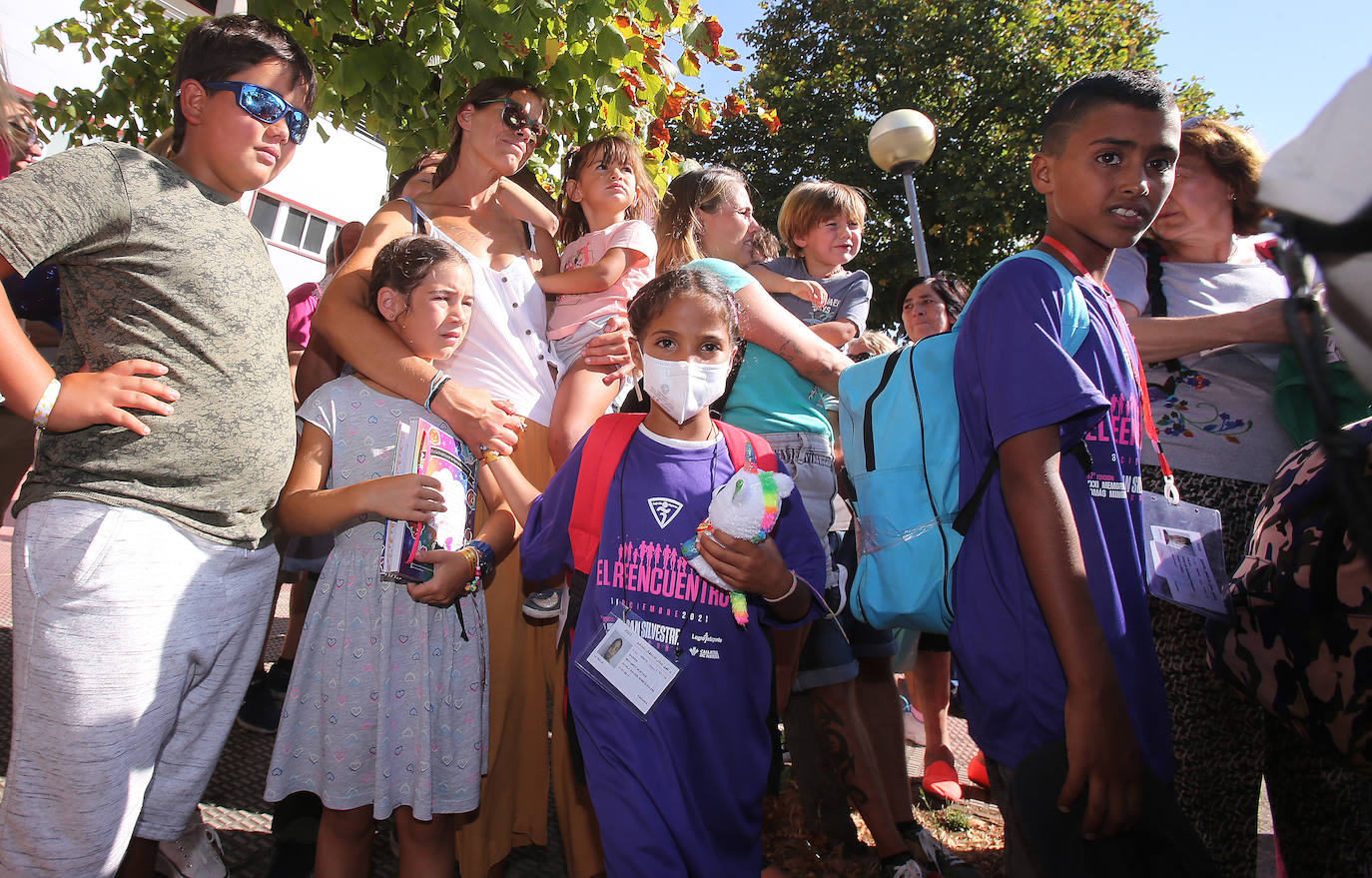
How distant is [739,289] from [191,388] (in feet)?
5.17

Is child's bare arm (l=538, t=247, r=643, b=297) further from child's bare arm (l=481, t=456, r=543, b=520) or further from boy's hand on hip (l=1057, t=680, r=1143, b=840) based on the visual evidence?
boy's hand on hip (l=1057, t=680, r=1143, b=840)

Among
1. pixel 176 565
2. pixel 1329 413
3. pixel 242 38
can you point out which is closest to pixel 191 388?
pixel 176 565

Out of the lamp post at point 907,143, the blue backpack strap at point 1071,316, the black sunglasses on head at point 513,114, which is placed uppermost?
the lamp post at point 907,143

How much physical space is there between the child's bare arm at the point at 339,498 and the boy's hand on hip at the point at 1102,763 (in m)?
1.56

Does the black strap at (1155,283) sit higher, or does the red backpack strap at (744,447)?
the black strap at (1155,283)

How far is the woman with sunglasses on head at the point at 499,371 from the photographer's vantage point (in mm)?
2432

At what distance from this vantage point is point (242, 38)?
222cm

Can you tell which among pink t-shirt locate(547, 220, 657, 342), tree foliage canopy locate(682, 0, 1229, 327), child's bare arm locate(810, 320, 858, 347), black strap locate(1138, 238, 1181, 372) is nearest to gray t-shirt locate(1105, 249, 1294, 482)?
black strap locate(1138, 238, 1181, 372)

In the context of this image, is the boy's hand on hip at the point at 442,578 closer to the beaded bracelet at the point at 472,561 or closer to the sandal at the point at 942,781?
the beaded bracelet at the point at 472,561

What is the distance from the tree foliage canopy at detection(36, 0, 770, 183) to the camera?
11.1 feet

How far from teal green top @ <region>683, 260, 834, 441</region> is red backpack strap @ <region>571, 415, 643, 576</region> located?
1.82 feet

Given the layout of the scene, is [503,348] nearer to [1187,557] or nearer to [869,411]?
[869,411]

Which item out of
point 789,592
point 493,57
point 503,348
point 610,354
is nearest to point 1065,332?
point 789,592

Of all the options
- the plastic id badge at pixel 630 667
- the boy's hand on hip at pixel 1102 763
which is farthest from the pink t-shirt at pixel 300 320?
the boy's hand on hip at pixel 1102 763
